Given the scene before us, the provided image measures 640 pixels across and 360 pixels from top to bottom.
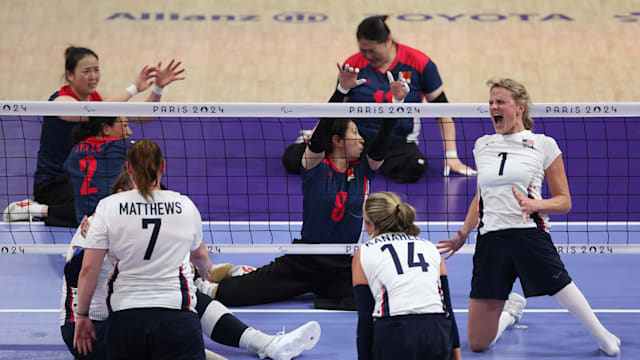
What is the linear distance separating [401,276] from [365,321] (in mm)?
259

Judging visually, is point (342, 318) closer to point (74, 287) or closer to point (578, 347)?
point (578, 347)

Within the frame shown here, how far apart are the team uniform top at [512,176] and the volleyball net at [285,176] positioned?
22.1 inches

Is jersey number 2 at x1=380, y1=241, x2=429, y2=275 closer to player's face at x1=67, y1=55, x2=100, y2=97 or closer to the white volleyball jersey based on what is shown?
the white volleyball jersey

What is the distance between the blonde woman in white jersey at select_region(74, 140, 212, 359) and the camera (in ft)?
11.7

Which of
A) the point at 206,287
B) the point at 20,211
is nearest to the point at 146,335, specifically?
the point at 206,287

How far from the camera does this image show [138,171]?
144 inches

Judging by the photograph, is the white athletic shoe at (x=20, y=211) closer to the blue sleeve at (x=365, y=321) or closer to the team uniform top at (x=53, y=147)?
the team uniform top at (x=53, y=147)

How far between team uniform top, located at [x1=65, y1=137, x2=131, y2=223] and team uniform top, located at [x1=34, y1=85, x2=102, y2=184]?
1.38m

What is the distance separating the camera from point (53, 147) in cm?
764

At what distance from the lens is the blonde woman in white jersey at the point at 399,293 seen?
3.45 m

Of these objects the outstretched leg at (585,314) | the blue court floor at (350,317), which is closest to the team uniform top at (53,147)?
the blue court floor at (350,317)

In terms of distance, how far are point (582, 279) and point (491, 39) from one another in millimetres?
7494

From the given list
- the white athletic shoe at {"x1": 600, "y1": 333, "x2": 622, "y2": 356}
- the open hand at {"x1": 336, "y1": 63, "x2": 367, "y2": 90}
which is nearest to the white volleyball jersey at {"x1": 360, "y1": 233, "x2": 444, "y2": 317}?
the white athletic shoe at {"x1": 600, "y1": 333, "x2": 622, "y2": 356}

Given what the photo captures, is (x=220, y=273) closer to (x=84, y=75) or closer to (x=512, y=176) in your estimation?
(x=84, y=75)
